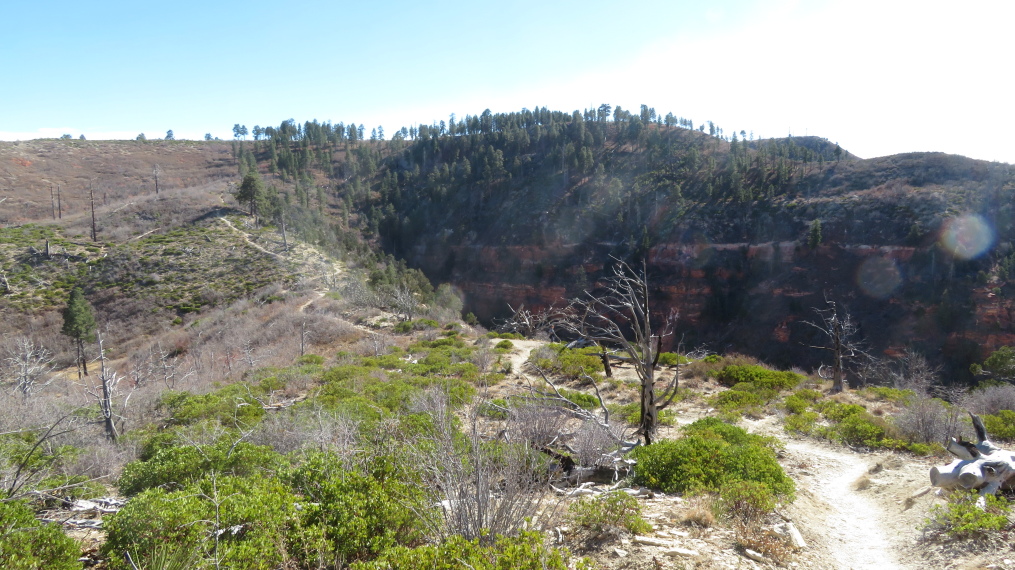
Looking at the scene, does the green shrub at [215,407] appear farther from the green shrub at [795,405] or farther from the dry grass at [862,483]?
the green shrub at [795,405]

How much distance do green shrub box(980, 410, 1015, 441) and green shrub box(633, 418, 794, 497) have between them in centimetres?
650

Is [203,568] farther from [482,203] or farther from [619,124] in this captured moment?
[619,124]

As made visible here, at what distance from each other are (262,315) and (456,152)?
190ft

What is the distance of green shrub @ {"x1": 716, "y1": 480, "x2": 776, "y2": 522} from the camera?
534 cm

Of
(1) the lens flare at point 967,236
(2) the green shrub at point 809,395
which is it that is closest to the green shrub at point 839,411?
(2) the green shrub at point 809,395

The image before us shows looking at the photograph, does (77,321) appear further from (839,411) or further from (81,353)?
(839,411)

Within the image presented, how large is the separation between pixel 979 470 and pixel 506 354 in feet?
49.1

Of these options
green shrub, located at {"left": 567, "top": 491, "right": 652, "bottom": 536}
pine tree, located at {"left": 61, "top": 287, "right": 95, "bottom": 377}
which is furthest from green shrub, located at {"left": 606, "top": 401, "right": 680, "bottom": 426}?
pine tree, located at {"left": 61, "top": 287, "right": 95, "bottom": 377}

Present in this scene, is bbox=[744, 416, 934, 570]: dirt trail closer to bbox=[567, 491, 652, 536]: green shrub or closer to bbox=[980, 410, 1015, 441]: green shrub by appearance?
bbox=[567, 491, 652, 536]: green shrub

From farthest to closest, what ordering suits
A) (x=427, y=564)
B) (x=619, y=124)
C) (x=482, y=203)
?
(x=619, y=124) → (x=482, y=203) → (x=427, y=564)

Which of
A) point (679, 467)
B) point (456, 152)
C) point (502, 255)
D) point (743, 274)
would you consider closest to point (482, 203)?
point (502, 255)

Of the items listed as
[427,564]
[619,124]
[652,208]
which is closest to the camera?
[427,564]

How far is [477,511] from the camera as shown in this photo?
399 centimetres

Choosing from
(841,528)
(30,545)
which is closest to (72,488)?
(30,545)
